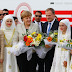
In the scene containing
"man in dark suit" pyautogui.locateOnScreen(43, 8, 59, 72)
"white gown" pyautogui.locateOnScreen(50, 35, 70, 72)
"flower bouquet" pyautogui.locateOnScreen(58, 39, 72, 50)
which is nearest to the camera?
"flower bouquet" pyautogui.locateOnScreen(58, 39, 72, 50)

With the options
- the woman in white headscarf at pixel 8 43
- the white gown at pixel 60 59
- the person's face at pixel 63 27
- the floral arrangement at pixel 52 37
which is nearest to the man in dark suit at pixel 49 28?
the white gown at pixel 60 59

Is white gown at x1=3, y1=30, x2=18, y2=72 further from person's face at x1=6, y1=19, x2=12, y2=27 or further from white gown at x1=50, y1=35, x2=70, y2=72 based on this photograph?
white gown at x1=50, y1=35, x2=70, y2=72

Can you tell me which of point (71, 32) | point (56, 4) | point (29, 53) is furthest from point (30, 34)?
point (56, 4)

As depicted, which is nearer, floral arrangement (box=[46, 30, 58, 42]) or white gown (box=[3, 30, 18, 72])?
floral arrangement (box=[46, 30, 58, 42])

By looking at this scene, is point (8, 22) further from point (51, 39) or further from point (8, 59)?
point (51, 39)

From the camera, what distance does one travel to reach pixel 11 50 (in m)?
6.79

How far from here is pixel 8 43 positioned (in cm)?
692

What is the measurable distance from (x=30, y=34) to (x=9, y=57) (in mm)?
695

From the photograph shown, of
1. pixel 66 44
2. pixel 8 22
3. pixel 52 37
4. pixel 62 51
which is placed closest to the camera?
pixel 66 44

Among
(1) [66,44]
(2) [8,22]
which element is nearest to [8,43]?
(2) [8,22]

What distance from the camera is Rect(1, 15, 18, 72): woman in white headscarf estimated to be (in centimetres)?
691

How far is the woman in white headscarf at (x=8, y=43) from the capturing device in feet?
22.7

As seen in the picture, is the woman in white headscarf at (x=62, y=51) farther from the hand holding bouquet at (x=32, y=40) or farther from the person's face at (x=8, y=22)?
the person's face at (x=8, y=22)

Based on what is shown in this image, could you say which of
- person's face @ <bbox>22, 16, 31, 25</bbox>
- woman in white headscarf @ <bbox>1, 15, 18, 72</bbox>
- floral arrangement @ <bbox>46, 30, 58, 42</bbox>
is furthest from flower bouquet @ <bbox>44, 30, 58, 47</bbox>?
woman in white headscarf @ <bbox>1, 15, 18, 72</bbox>
